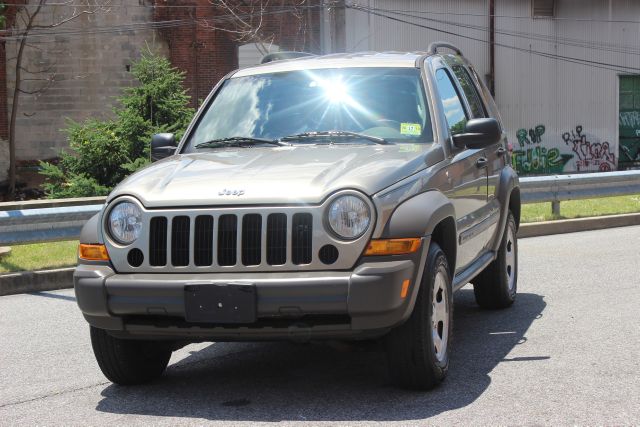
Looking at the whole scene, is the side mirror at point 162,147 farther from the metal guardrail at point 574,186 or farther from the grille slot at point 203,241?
the metal guardrail at point 574,186

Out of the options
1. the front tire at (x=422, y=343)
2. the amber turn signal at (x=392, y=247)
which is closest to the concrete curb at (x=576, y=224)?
the front tire at (x=422, y=343)

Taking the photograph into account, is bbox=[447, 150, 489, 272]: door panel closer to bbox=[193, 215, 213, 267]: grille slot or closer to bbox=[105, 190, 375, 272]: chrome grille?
bbox=[105, 190, 375, 272]: chrome grille

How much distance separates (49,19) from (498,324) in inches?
1263

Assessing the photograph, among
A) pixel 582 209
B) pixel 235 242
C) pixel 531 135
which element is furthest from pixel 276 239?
pixel 531 135

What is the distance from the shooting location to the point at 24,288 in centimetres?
1047

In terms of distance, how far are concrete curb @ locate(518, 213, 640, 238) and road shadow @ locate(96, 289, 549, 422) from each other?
740cm

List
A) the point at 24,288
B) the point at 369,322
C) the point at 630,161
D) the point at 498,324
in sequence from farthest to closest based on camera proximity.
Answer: the point at 630,161
the point at 24,288
the point at 498,324
the point at 369,322

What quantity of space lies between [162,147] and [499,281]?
2974 mm

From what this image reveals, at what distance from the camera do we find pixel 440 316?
580 cm

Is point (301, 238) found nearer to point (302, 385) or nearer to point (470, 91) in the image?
point (302, 385)

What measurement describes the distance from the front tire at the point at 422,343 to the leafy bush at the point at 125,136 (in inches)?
550

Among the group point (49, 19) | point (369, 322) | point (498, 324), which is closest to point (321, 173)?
point (369, 322)

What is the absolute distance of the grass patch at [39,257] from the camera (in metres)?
10.9

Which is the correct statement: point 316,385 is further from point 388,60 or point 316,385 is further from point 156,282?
point 388,60
